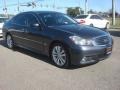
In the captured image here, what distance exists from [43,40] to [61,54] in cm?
86

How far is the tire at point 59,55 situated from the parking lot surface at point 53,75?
0.55 feet

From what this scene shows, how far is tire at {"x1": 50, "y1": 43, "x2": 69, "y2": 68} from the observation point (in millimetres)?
6652

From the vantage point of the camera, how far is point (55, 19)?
26.3 ft

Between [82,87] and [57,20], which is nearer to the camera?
[82,87]

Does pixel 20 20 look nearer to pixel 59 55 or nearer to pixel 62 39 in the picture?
pixel 59 55

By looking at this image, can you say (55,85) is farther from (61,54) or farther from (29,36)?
(29,36)

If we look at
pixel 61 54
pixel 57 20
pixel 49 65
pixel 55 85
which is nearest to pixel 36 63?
pixel 49 65

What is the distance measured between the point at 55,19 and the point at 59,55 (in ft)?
5.20

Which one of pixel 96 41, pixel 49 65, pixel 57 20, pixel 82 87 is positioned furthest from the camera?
pixel 57 20

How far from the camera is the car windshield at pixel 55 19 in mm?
7739

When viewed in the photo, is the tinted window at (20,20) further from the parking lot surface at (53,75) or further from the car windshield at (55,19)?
the parking lot surface at (53,75)

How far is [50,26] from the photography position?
7434 mm

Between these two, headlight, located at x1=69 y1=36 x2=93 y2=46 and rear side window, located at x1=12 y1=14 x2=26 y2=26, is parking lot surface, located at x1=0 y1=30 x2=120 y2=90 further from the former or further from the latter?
rear side window, located at x1=12 y1=14 x2=26 y2=26

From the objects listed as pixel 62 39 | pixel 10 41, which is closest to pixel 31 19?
pixel 10 41
